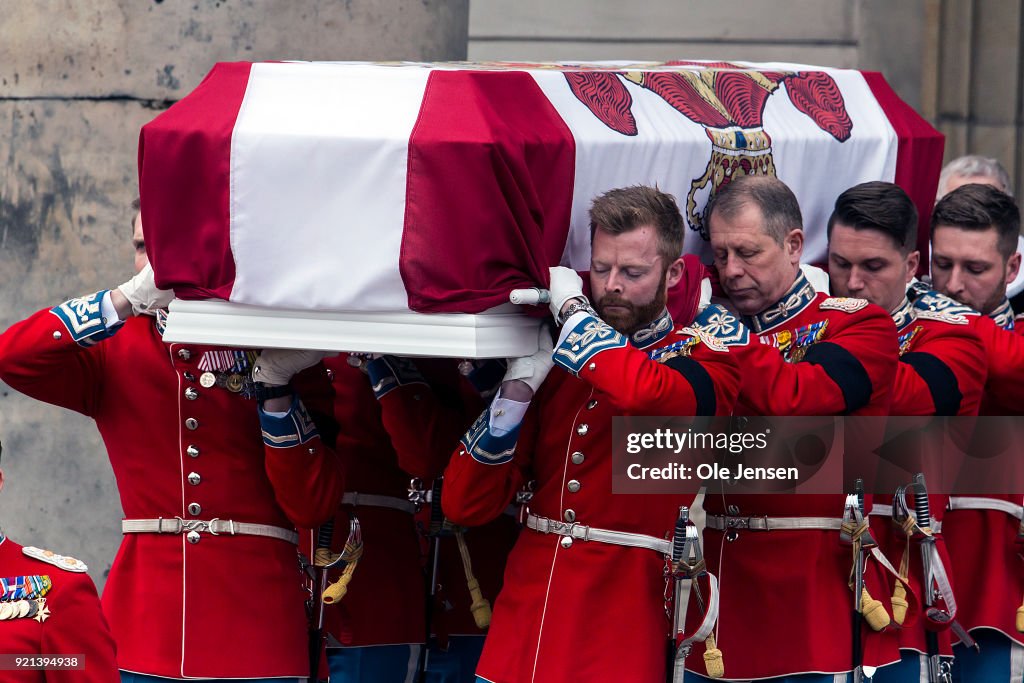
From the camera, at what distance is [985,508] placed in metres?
5.61

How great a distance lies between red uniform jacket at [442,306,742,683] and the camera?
4324 mm

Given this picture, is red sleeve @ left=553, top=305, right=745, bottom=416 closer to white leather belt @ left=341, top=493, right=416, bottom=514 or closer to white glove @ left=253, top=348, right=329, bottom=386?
white glove @ left=253, top=348, right=329, bottom=386

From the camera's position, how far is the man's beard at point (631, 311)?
172 inches

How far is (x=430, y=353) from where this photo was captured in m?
4.27

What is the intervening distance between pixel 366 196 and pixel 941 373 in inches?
71.5

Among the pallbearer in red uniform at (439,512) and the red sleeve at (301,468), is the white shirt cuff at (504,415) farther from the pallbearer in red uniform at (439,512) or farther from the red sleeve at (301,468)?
the red sleeve at (301,468)

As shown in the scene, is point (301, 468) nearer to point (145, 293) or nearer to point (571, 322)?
point (145, 293)

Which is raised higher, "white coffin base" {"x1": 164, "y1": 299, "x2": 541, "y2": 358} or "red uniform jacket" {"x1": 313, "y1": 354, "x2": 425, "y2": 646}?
"white coffin base" {"x1": 164, "y1": 299, "x2": 541, "y2": 358}

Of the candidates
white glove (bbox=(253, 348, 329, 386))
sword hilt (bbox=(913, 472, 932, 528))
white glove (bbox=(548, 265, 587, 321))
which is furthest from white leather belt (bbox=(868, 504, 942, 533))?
white glove (bbox=(253, 348, 329, 386))

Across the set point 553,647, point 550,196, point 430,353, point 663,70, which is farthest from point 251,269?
point 663,70

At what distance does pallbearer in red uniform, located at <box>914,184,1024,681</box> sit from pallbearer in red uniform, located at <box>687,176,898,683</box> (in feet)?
2.52

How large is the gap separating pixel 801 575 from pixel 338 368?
151 centimetres

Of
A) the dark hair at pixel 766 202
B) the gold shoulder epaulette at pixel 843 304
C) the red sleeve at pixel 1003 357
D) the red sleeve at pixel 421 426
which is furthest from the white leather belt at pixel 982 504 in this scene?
the red sleeve at pixel 421 426

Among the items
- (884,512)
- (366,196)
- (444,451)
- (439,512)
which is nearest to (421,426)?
(444,451)
